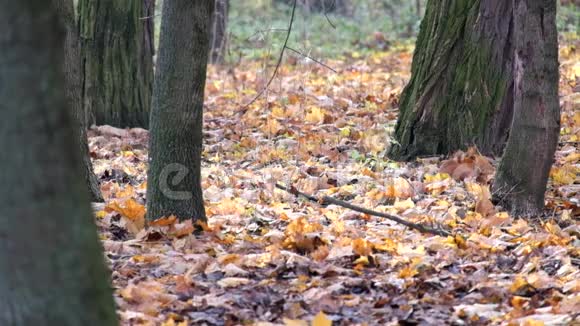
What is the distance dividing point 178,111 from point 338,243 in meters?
1.37

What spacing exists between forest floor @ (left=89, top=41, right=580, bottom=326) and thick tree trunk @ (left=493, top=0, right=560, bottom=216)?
0.20 meters

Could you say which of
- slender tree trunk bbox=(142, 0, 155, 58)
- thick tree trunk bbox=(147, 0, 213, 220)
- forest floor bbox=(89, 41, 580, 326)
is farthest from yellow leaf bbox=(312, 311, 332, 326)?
slender tree trunk bbox=(142, 0, 155, 58)

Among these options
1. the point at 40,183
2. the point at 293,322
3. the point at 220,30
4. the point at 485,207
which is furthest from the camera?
the point at 220,30

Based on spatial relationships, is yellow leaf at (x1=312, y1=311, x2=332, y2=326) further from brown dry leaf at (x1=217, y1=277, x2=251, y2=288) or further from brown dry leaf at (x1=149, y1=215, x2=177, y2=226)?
brown dry leaf at (x1=149, y1=215, x2=177, y2=226)

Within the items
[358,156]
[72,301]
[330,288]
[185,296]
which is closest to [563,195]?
[358,156]

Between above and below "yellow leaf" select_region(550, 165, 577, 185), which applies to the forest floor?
below

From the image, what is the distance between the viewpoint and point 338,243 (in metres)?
5.89

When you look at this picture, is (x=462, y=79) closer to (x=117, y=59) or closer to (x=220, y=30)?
(x=117, y=59)

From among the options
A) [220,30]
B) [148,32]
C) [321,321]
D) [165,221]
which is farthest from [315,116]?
[220,30]

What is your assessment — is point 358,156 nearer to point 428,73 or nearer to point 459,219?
point 428,73

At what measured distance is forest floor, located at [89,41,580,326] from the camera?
15.9ft

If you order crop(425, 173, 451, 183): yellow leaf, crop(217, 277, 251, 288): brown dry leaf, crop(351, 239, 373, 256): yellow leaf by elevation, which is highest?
crop(425, 173, 451, 183): yellow leaf

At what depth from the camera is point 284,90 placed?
1395cm

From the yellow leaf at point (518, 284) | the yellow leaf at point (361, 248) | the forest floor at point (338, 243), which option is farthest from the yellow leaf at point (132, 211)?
the yellow leaf at point (518, 284)
